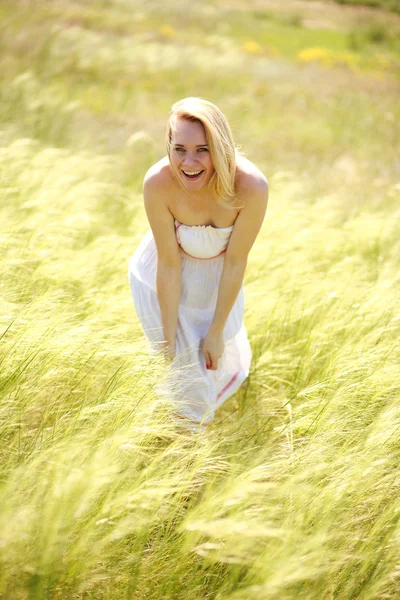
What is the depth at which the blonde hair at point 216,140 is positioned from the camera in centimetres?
215

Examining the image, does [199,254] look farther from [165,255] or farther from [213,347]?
[213,347]

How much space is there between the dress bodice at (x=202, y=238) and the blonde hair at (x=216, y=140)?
138 mm

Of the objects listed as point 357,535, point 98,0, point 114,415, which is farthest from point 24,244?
point 98,0

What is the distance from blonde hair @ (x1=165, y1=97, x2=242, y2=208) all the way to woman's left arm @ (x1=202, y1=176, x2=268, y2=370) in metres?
0.08

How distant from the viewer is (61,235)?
10.6ft

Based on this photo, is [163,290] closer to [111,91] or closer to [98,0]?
[111,91]

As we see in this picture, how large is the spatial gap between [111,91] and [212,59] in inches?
150

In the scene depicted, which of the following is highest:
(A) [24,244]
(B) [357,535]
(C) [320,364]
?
(A) [24,244]

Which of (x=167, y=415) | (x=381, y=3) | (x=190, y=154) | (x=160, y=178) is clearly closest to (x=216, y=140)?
(x=190, y=154)

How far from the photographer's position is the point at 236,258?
2.45 meters

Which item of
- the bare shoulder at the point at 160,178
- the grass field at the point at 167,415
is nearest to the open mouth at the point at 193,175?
the bare shoulder at the point at 160,178

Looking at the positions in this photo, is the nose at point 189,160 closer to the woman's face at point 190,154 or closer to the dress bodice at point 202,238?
the woman's face at point 190,154

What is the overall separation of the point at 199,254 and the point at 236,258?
0.55ft

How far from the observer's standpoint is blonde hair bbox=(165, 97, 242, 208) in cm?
215
